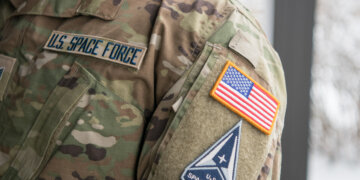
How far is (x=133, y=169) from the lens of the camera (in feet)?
1.99

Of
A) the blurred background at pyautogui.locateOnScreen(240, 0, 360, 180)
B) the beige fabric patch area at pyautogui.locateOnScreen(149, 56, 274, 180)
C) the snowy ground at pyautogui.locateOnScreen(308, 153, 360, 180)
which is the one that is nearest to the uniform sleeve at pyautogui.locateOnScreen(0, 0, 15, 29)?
the beige fabric patch area at pyautogui.locateOnScreen(149, 56, 274, 180)

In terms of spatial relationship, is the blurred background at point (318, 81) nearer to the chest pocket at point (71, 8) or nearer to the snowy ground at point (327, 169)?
the snowy ground at point (327, 169)

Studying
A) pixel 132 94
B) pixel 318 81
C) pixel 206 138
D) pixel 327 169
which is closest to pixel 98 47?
pixel 132 94

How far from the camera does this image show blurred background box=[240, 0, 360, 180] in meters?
1.23

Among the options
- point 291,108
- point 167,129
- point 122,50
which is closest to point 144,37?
point 122,50

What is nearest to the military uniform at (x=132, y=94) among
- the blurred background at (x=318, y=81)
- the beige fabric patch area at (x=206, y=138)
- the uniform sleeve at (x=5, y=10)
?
the beige fabric patch area at (x=206, y=138)

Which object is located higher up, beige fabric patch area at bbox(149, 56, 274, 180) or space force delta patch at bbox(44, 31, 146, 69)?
space force delta patch at bbox(44, 31, 146, 69)

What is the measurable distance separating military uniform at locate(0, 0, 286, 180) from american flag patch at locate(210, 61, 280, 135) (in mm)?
11

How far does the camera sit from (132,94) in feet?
2.02

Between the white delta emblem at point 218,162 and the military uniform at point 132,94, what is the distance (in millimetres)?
11

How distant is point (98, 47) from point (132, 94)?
111 mm

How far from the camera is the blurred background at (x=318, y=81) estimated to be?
123 centimetres

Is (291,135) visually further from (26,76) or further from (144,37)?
(26,76)

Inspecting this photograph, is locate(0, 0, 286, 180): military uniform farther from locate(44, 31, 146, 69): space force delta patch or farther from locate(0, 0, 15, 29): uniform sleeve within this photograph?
locate(0, 0, 15, 29): uniform sleeve
